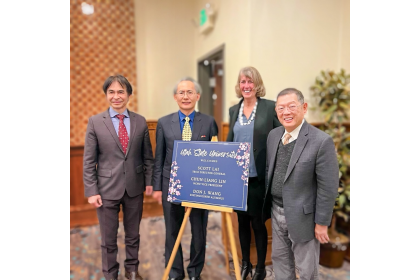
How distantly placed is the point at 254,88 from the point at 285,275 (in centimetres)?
124

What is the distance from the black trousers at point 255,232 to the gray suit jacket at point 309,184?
1.26 ft

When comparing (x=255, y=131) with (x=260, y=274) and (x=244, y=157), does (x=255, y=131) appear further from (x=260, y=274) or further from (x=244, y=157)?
(x=260, y=274)

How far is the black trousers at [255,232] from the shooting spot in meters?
1.83

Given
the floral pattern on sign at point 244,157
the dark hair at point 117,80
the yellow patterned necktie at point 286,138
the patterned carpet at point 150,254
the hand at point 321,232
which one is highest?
the dark hair at point 117,80

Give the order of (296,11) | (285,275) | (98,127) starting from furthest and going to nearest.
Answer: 1. (296,11)
2. (98,127)
3. (285,275)

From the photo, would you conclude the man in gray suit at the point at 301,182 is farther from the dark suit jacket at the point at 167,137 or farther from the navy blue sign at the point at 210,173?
the dark suit jacket at the point at 167,137

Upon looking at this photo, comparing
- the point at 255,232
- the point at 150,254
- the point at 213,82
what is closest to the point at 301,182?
the point at 255,232

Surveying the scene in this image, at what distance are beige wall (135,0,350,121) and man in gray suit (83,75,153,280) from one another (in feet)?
4.35

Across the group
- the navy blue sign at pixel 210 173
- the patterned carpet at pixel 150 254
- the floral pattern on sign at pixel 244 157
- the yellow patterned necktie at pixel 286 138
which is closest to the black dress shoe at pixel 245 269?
the patterned carpet at pixel 150 254

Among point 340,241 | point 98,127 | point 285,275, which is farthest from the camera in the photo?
point 340,241
